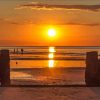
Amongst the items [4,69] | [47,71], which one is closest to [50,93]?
[4,69]

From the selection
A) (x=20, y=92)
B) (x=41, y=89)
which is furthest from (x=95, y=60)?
(x=20, y=92)

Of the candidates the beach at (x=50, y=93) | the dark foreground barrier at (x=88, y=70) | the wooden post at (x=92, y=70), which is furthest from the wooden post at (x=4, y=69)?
the wooden post at (x=92, y=70)

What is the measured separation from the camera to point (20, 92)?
305 inches

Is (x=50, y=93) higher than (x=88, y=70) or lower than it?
lower

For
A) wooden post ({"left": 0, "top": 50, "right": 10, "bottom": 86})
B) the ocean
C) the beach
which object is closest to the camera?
the beach

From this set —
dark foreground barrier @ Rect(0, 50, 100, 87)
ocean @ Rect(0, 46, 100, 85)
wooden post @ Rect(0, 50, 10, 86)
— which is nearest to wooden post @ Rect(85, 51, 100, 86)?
dark foreground barrier @ Rect(0, 50, 100, 87)

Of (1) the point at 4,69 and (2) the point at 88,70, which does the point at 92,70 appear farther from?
(1) the point at 4,69

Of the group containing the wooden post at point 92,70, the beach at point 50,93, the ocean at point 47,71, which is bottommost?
the ocean at point 47,71

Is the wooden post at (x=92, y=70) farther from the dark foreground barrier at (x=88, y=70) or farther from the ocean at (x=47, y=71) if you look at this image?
the ocean at (x=47, y=71)

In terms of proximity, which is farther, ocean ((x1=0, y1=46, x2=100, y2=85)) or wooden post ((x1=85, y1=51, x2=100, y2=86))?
ocean ((x1=0, y1=46, x2=100, y2=85))

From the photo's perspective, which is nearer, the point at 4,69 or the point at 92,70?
the point at 4,69

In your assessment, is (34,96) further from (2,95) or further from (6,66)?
(6,66)

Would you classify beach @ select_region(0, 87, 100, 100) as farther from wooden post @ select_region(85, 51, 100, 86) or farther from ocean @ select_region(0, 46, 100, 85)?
ocean @ select_region(0, 46, 100, 85)

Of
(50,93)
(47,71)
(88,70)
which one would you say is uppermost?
(88,70)
